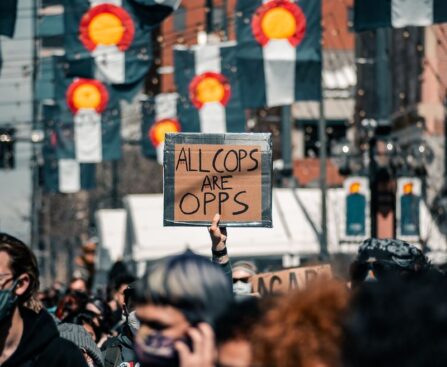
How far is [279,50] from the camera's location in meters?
17.5

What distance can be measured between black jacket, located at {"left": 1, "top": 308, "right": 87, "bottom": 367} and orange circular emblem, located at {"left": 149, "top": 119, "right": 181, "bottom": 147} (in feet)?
62.3

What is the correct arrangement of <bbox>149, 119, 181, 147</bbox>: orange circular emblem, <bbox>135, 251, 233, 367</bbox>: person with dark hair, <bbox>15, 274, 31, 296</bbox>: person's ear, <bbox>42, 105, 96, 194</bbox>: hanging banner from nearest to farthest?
<bbox>135, 251, 233, 367</bbox>: person with dark hair → <bbox>15, 274, 31, 296</bbox>: person's ear → <bbox>149, 119, 181, 147</bbox>: orange circular emblem → <bbox>42, 105, 96, 194</bbox>: hanging banner

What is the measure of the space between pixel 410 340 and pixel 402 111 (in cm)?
3476

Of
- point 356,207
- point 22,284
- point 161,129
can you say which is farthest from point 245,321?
point 161,129

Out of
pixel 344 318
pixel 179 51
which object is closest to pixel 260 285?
pixel 344 318

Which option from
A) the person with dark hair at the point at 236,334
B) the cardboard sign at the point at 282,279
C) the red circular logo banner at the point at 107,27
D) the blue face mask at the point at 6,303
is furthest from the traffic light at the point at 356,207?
the person with dark hair at the point at 236,334

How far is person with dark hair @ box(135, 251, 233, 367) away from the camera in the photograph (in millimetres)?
3201

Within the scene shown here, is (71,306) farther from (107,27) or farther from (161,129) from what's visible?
(161,129)

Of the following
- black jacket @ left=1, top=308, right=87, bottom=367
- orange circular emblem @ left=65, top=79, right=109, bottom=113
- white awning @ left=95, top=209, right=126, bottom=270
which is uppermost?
orange circular emblem @ left=65, top=79, right=109, bottom=113

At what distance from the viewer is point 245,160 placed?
6871 mm

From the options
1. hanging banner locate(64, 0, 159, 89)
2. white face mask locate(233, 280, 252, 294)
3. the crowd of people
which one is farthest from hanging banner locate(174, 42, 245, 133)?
the crowd of people

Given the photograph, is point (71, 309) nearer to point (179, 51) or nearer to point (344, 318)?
point (344, 318)

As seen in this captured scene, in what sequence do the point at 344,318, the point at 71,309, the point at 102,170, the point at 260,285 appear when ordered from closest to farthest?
1. the point at 344,318
2. the point at 260,285
3. the point at 71,309
4. the point at 102,170

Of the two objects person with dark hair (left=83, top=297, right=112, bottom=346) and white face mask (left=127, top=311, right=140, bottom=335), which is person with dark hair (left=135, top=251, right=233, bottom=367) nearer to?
white face mask (left=127, top=311, right=140, bottom=335)
